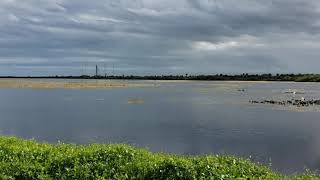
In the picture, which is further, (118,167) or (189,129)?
(189,129)

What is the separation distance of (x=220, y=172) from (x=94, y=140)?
1800cm

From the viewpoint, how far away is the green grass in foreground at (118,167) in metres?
14.8

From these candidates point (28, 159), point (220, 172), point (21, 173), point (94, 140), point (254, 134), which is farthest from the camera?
point (254, 134)

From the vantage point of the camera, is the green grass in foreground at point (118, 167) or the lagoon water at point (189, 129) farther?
the lagoon water at point (189, 129)

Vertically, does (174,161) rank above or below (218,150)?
above

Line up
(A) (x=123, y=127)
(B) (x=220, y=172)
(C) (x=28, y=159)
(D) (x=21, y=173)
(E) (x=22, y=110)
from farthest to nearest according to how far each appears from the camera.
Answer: (E) (x=22, y=110)
(A) (x=123, y=127)
(C) (x=28, y=159)
(D) (x=21, y=173)
(B) (x=220, y=172)

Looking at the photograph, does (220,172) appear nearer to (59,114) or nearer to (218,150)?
(218,150)

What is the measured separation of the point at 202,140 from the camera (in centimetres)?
3178

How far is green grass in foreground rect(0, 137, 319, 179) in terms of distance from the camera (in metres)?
14.8

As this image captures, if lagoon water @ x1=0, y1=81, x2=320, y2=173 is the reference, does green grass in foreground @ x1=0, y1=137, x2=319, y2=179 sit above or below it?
above

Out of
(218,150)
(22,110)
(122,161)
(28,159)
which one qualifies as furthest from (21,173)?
(22,110)

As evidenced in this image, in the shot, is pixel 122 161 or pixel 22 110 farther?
pixel 22 110

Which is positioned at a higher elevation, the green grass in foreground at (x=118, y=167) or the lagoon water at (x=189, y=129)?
the green grass in foreground at (x=118, y=167)

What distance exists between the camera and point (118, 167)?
51.0ft
